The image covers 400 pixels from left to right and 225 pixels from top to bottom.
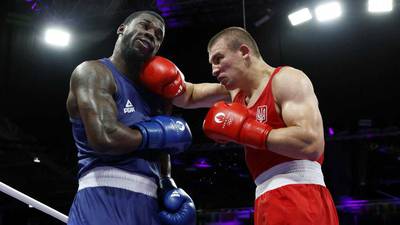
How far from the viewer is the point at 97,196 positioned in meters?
2.11

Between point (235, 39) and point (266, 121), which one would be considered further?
point (235, 39)

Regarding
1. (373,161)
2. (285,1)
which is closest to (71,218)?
(285,1)

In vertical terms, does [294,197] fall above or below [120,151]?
below

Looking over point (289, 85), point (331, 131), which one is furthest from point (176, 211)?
point (331, 131)

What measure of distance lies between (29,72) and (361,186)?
6349 mm

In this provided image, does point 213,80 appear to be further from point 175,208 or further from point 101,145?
point 101,145

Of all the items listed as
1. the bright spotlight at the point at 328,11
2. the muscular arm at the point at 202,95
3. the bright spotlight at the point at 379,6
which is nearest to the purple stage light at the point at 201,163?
the bright spotlight at the point at 328,11

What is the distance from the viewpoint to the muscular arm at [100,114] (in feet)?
6.69

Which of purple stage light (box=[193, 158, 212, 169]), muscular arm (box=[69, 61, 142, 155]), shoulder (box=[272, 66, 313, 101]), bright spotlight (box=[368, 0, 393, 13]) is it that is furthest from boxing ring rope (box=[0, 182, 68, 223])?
purple stage light (box=[193, 158, 212, 169])

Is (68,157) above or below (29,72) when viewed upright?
below

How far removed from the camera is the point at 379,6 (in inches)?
246

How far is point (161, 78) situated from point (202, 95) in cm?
62

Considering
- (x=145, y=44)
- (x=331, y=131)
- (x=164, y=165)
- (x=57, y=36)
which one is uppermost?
(x=57, y=36)

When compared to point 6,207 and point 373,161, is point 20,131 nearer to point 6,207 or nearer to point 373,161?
point 6,207
